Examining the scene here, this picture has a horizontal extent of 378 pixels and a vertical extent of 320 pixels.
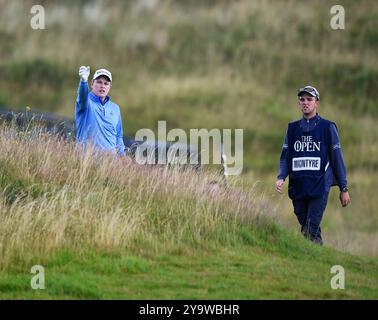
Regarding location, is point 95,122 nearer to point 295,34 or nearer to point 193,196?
point 193,196

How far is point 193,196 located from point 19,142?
91.1 inches

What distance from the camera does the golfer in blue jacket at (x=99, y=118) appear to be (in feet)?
48.0

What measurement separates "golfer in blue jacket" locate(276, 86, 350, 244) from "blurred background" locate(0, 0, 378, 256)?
16.0 m

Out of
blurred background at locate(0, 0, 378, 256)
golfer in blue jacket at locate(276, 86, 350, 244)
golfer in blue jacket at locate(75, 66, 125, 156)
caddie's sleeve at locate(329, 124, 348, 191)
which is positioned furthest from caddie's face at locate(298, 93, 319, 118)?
blurred background at locate(0, 0, 378, 256)

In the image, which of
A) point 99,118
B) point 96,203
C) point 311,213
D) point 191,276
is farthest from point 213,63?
point 191,276

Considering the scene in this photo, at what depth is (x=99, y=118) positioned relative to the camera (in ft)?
48.4

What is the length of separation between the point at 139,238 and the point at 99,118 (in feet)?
7.71

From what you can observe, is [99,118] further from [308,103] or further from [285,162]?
[308,103]

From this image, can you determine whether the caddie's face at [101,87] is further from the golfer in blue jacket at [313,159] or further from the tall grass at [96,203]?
the golfer in blue jacket at [313,159]

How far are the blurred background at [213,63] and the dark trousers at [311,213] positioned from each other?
15.6 m

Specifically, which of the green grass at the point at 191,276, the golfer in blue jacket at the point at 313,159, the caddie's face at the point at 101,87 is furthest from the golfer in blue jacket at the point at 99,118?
the green grass at the point at 191,276

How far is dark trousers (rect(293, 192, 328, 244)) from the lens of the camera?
14.5m

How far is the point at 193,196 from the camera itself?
14359mm
